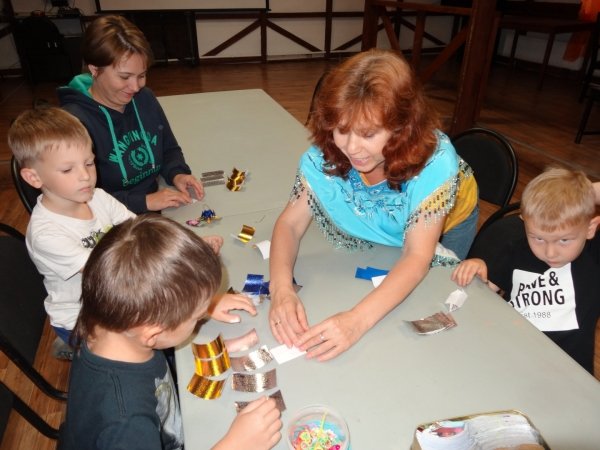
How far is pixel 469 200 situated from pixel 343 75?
751mm

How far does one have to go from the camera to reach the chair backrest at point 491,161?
70.2 inches

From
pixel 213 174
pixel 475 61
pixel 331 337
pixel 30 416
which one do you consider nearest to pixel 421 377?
pixel 331 337

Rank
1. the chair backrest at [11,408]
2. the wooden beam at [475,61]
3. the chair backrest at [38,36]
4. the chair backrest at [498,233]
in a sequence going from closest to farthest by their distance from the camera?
the chair backrest at [11,408]
the chair backrest at [498,233]
the wooden beam at [475,61]
the chair backrest at [38,36]

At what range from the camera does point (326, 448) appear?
0.81 metres

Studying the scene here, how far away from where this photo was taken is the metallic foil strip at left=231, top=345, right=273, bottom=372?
1.00m

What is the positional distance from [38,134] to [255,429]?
109 centimetres

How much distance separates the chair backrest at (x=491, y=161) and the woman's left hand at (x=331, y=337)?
1.10m

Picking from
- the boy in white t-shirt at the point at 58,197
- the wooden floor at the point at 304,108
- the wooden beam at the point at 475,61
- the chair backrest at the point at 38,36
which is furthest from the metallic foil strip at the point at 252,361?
the chair backrest at the point at 38,36

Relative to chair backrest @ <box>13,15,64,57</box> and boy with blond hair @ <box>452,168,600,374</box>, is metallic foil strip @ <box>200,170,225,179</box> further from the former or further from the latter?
chair backrest @ <box>13,15,64,57</box>

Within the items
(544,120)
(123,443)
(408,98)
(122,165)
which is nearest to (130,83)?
(122,165)

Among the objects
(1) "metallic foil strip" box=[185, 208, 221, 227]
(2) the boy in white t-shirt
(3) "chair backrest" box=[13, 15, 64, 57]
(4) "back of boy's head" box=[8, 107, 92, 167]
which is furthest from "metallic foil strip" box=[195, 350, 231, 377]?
(3) "chair backrest" box=[13, 15, 64, 57]

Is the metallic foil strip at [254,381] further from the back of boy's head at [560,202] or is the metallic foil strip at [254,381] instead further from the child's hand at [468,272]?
the back of boy's head at [560,202]

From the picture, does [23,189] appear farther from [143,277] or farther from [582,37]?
[582,37]

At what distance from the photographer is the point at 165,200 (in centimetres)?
172
